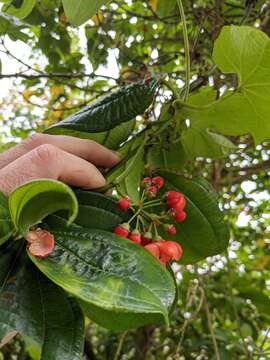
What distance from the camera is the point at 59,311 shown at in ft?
1.85

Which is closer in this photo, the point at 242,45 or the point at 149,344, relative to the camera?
the point at 242,45

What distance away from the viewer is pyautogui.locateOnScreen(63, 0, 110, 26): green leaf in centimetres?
72

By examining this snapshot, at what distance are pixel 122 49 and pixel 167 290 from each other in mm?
1219

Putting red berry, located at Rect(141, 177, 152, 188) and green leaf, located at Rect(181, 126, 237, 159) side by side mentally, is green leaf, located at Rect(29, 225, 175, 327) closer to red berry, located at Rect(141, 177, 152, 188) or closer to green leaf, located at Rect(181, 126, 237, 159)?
red berry, located at Rect(141, 177, 152, 188)

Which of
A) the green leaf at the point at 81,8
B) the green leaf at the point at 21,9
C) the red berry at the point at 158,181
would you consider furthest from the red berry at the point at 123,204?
the green leaf at the point at 21,9

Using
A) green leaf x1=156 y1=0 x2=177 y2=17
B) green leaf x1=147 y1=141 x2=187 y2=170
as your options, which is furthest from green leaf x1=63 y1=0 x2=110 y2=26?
green leaf x1=156 y1=0 x2=177 y2=17

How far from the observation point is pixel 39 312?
545 millimetres

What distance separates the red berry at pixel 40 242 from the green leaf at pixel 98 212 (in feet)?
0.30

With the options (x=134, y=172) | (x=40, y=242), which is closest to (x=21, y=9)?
(x=134, y=172)

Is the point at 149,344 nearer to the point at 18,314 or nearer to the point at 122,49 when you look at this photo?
the point at 122,49

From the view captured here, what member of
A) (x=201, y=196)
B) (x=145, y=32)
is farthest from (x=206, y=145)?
(x=145, y=32)

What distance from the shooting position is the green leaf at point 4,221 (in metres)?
0.55

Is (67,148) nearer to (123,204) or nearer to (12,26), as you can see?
(123,204)

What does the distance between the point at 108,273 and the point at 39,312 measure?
0.09 meters
